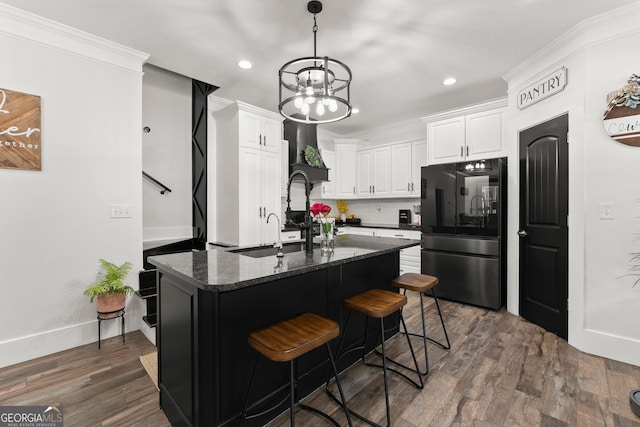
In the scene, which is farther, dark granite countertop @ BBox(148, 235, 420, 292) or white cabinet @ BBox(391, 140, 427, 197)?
white cabinet @ BBox(391, 140, 427, 197)

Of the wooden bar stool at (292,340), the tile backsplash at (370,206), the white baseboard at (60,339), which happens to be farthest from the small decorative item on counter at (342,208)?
the wooden bar stool at (292,340)

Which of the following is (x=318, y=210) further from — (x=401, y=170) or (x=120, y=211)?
(x=401, y=170)

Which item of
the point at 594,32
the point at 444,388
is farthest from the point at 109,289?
the point at 594,32

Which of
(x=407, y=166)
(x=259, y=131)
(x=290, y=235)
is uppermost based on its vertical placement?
(x=259, y=131)

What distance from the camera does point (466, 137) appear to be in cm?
386

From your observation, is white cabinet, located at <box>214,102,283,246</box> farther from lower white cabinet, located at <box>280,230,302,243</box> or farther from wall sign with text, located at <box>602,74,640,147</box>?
wall sign with text, located at <box>602,74,640,147</box>

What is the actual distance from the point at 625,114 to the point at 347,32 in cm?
236

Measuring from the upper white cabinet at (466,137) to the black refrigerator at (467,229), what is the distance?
12.0 inches

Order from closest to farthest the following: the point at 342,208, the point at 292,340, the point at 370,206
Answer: the point at 292,340, the point at 370,206, the point at 342,208

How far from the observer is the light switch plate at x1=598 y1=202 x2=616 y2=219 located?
2357 mm

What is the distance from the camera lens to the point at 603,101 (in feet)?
7.81

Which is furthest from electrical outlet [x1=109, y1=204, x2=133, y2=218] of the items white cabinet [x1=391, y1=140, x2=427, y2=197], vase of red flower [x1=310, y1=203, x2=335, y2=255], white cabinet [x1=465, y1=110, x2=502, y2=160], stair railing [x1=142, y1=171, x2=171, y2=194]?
white cabinet [x1=465, y1=110, x2=502, y2=160]

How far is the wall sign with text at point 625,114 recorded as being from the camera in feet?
7.30

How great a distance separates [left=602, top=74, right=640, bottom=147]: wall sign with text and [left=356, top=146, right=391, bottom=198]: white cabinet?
306cm
